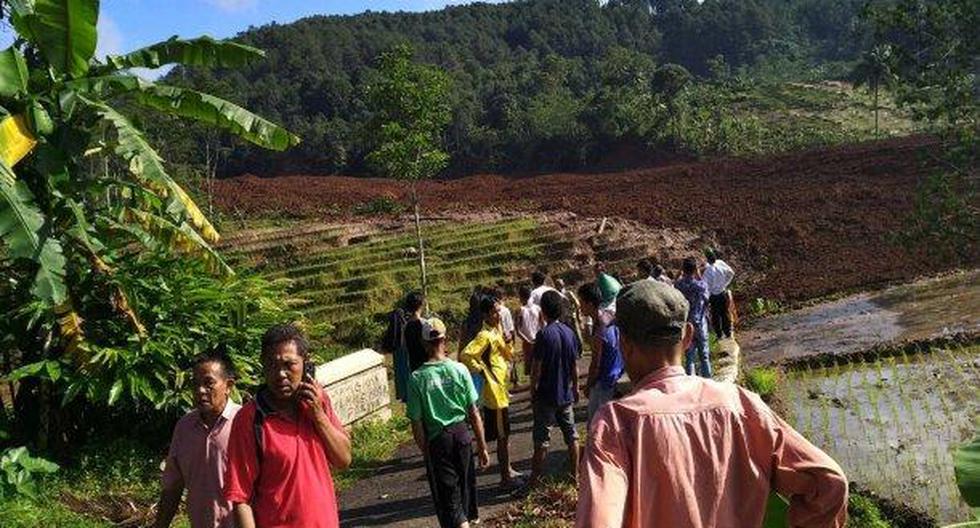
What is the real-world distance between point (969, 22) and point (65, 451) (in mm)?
10105

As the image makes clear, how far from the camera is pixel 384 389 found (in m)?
10.7

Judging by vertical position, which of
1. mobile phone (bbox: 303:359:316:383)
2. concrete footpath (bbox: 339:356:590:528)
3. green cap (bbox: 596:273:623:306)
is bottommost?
concrete footpath (bbox: 339:356:590:528)

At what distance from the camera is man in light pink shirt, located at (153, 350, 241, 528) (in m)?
4.10

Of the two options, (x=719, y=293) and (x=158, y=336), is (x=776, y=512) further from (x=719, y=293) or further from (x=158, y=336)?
(x=719, y=293)

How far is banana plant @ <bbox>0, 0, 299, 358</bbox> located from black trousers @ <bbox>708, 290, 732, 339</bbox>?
6.15m

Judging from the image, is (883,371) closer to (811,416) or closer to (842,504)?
(811,416)

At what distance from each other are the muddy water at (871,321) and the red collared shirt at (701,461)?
10987mm

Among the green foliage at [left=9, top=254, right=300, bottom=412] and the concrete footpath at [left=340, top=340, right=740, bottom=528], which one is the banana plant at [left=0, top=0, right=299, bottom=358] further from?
the concrete footpath at [left=340, top=340, right=740, bottom=528]

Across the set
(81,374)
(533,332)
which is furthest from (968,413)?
(81,374)

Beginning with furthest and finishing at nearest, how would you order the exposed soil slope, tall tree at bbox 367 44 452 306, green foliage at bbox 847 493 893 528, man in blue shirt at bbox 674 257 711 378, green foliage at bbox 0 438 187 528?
the exposed soil slope, tall tree at bbox 367 44 452 306, man in blue shirt at bbox 674 257 711 378, green foliage at bbox 0 438 187 528, green foliage at bbox 847 493 893 528

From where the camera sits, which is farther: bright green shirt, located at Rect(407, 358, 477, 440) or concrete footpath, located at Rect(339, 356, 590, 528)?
concrete footpath, located at Rect(339, 356, 590, 528)

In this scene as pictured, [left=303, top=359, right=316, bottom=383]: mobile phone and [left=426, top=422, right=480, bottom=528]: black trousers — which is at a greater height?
[left=303, top=359, right=316, bottom=383]: mobile phone

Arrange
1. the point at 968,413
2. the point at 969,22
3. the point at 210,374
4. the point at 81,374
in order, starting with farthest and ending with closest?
the point at 969,22 → the point at 968,413 → the point at 81,374 → the point at 210,374

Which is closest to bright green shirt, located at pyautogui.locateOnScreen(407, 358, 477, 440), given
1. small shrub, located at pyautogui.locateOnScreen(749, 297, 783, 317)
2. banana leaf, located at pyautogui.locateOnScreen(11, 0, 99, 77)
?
banana leaf, located at pyautogui.locateOnScreen(11, 0, 99, 77)
